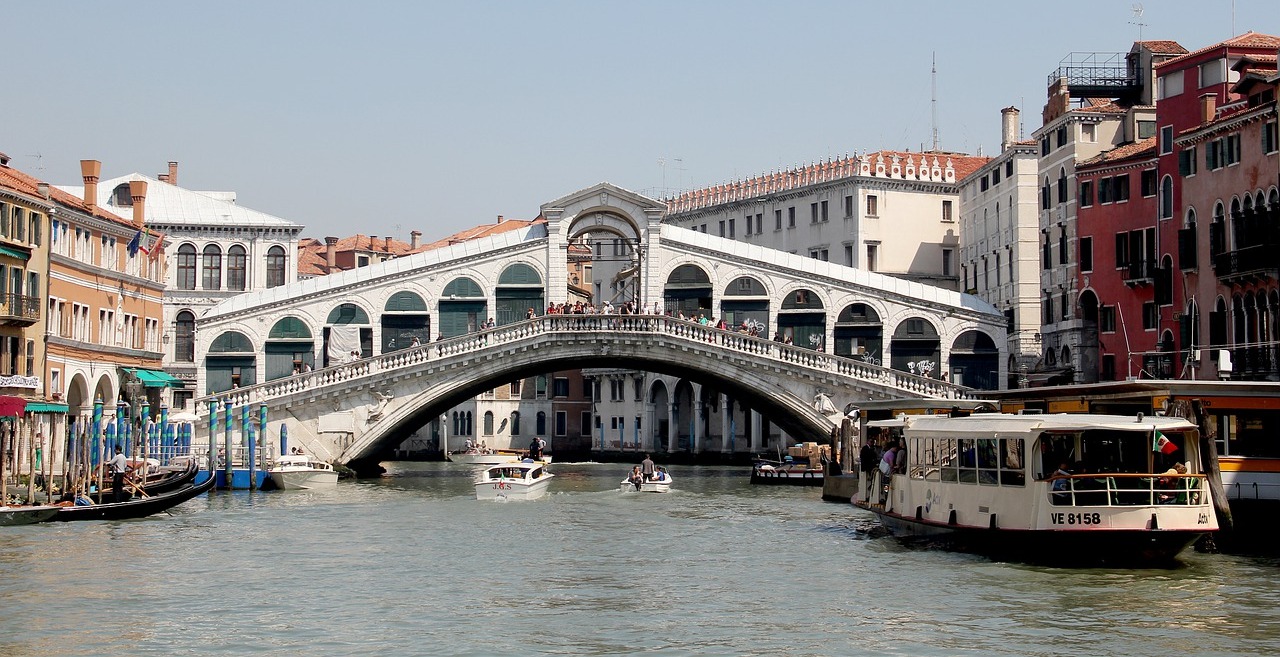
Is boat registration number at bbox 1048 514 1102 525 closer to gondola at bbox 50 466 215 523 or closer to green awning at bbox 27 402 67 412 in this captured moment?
gondola at bbox 50 466 215 523

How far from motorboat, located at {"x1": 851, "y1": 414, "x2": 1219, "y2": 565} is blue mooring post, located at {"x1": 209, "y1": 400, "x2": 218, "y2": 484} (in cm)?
2020

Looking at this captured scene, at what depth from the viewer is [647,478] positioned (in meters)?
39.8

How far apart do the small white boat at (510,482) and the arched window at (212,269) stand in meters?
18.1

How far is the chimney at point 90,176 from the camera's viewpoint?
45500 millimetres

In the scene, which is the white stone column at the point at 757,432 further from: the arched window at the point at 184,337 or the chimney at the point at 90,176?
the chimney at the point at 90,176

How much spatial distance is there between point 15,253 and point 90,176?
11102 mm

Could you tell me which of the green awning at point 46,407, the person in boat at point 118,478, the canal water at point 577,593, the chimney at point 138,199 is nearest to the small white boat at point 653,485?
the canal water at point 577,593

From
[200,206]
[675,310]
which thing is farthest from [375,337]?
[200,206]

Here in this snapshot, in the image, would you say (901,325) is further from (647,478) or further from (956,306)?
(647,478)

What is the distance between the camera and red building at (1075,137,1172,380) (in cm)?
4031

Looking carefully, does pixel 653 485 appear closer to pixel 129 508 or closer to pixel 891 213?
pixel 129 508

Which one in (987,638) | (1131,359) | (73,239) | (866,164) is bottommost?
(987,638)

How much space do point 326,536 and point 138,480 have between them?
19.8 feet

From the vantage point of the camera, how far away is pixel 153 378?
4441 cm
